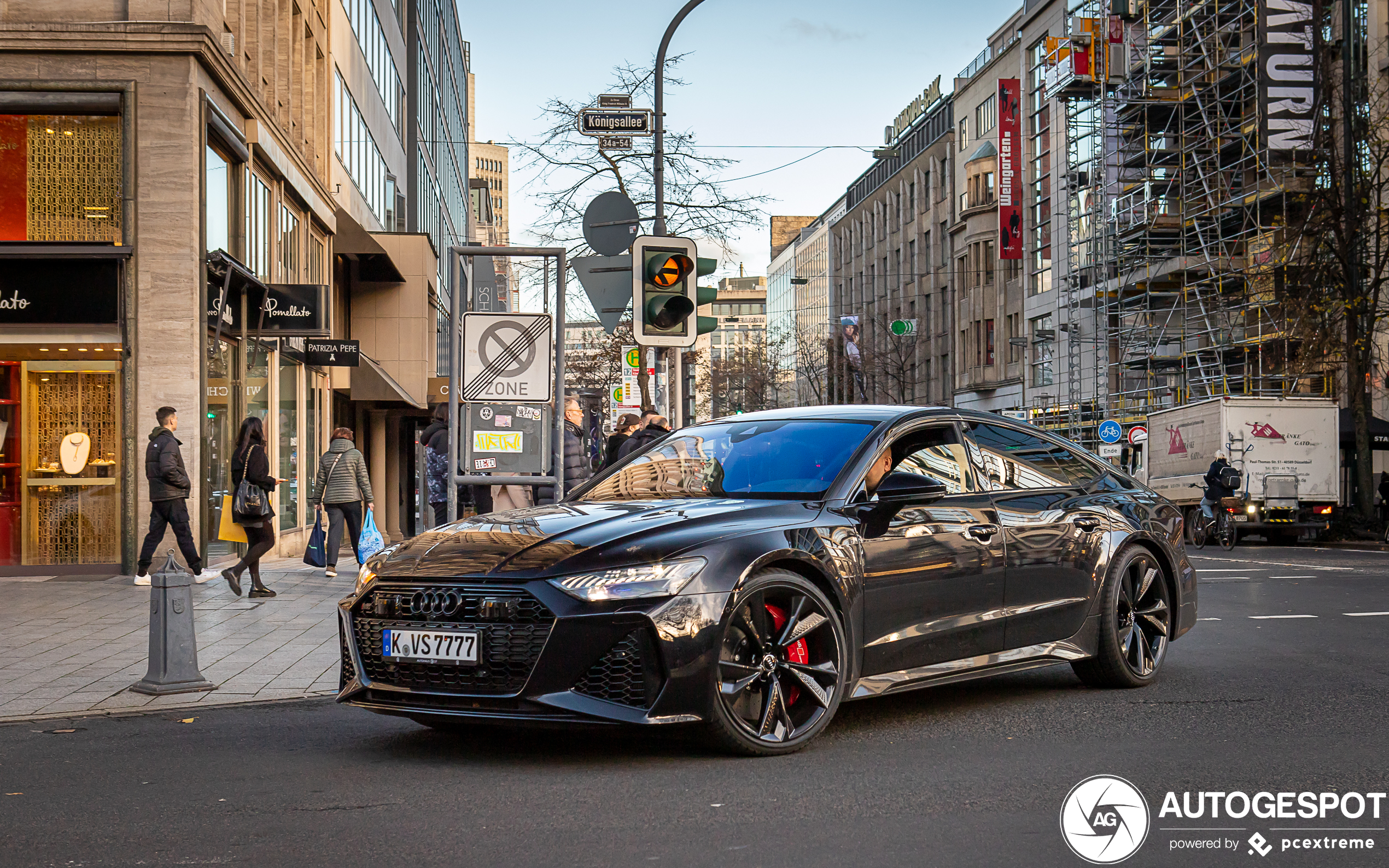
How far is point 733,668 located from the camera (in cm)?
567

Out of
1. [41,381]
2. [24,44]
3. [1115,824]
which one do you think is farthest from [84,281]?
[1115,824]

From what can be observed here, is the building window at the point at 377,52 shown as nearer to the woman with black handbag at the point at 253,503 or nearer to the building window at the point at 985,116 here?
the woman with black handbag at the point at 253,503

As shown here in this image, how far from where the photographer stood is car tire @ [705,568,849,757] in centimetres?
567

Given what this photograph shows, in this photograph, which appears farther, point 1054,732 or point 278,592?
point 278,592

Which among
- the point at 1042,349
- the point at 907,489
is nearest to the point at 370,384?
the point at 907,489

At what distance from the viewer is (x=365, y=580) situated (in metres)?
6.07

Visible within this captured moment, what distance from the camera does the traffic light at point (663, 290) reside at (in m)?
11.9

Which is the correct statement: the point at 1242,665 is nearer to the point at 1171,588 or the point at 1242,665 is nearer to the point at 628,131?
the point at 1171,588

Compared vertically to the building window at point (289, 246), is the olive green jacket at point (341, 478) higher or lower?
lower

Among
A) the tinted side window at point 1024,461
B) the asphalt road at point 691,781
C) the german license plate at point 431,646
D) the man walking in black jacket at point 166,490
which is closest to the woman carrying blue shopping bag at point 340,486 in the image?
the man walking in black jacket at point 166,490

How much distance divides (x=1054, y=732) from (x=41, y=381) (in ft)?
46.7

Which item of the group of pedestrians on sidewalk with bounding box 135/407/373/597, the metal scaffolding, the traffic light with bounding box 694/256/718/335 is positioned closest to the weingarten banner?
the metal scaffolding

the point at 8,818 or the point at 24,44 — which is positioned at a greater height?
the point at 24,44

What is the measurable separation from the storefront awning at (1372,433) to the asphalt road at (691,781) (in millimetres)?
27611
